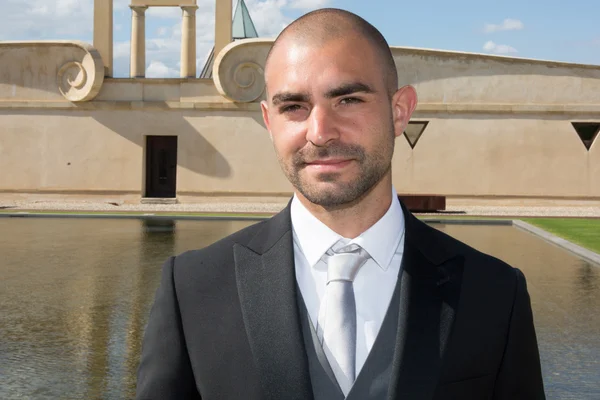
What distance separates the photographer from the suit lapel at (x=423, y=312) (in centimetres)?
175

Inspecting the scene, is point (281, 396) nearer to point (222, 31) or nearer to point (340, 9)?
point (340, 9)

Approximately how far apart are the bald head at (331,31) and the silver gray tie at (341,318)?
0.45m

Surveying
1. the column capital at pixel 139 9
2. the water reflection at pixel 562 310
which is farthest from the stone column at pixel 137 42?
the water reflection at pixel 562 310

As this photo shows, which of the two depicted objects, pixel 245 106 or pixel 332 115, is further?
pixel 245 106

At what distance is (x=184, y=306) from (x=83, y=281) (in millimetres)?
8874

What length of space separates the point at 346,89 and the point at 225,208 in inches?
1016

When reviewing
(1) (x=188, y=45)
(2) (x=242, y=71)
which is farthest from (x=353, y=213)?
(1) (x=188, y=45)

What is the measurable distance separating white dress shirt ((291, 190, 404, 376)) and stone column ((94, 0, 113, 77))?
29907mm

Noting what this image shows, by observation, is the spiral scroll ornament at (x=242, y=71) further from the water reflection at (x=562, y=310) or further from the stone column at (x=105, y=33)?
the water reflection at (x=562, y=310)

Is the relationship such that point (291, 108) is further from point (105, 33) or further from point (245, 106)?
point (105, 33)

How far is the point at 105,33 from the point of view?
1203 inches

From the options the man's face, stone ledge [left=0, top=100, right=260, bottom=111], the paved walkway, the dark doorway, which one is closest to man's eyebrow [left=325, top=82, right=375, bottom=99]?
the man's face

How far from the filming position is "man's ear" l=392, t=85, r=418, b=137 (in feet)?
6.50

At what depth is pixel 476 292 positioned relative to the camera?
1.90m
